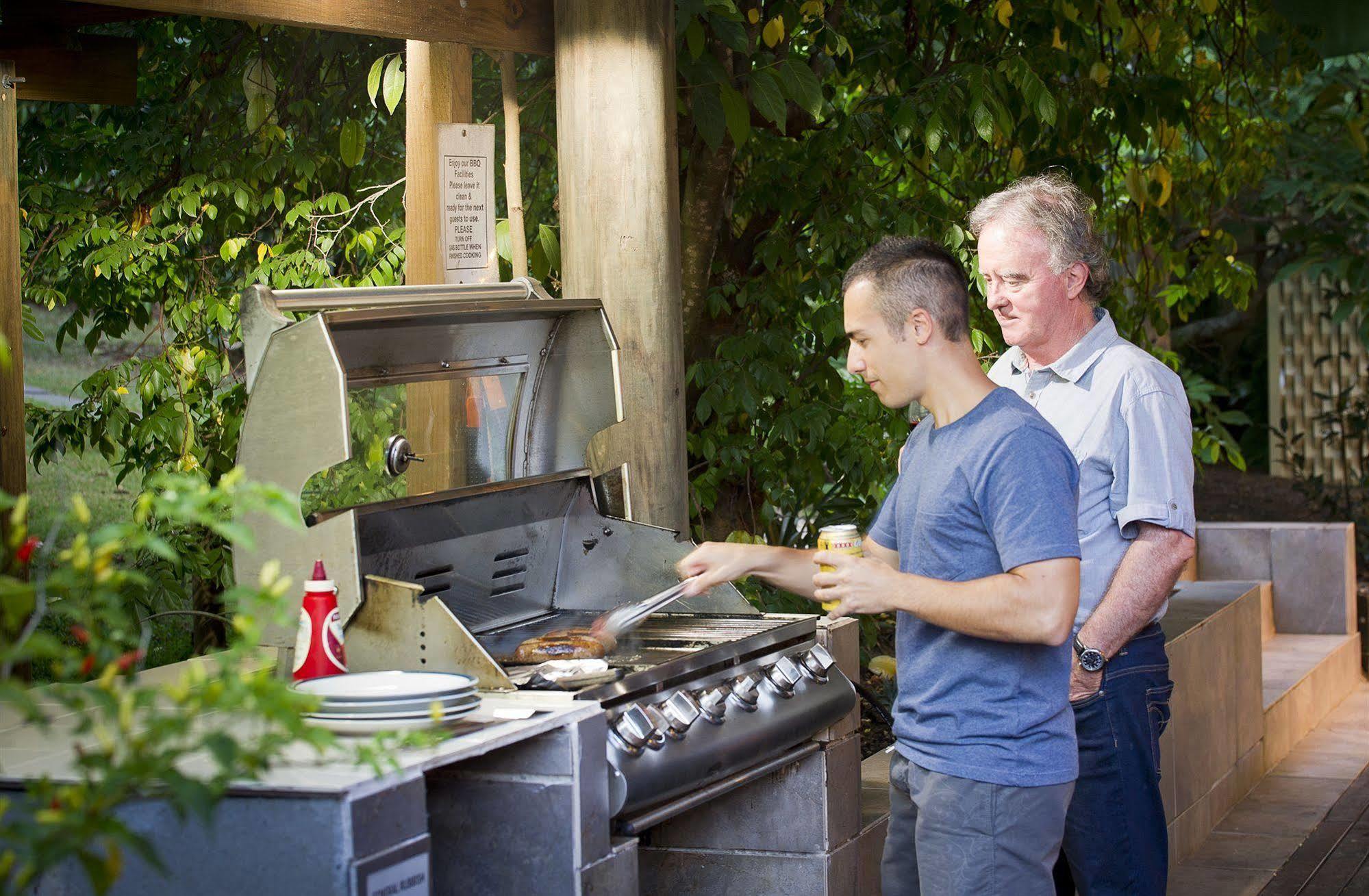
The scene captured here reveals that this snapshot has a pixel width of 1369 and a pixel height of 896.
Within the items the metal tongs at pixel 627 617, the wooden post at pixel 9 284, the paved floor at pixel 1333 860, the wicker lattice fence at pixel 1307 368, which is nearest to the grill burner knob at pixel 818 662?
the metal tongs at pixel 627 617

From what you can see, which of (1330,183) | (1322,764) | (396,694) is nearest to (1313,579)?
(1322,764)

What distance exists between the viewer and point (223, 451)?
16.9ft

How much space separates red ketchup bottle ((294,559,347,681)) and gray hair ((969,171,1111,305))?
59.3 inches

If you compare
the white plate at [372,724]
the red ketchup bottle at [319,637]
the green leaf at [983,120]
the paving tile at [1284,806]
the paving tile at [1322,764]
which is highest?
the green leaf at [983,120]

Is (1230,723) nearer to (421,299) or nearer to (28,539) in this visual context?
(421,299)

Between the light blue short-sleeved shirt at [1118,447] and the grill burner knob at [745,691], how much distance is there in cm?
63

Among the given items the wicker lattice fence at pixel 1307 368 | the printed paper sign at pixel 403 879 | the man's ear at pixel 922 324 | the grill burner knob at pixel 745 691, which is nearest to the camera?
the printed paper sign at pixel 403 879

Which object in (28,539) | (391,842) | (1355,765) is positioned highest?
(28,539)

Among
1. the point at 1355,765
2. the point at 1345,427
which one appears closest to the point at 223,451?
the point at 1355,765

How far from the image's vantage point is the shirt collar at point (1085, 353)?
125 inches

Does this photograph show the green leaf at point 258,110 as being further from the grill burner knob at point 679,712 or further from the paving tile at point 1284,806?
the paving tile at point 1284,806

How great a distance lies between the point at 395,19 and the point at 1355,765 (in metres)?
5.09

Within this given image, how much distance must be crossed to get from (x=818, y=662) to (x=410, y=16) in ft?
5.48

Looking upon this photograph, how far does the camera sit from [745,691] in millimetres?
3002
